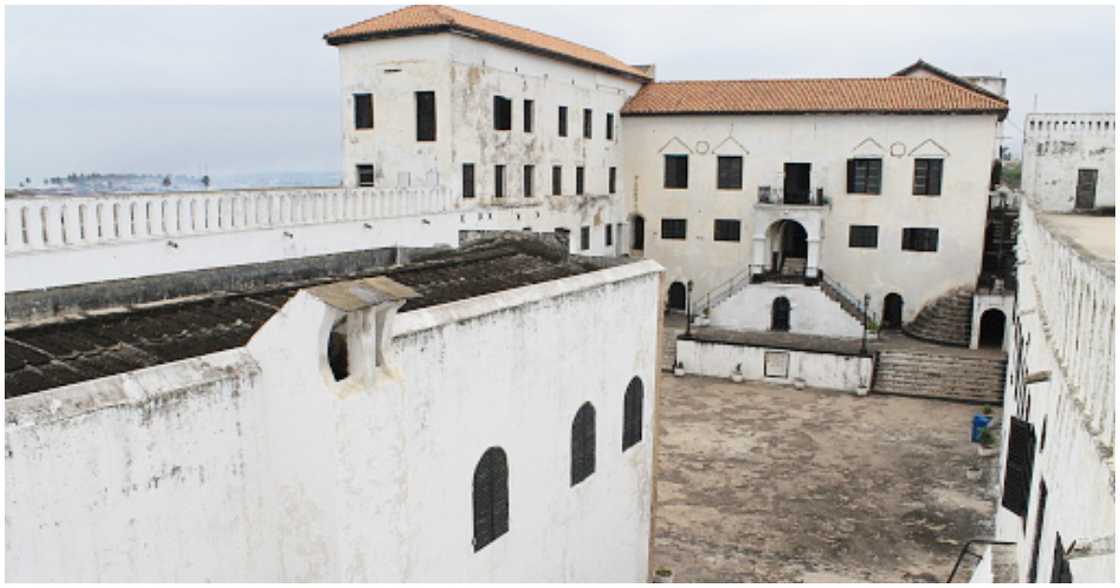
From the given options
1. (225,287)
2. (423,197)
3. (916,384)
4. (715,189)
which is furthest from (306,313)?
(715,189)

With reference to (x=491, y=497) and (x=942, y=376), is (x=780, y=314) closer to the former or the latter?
(x=942, y=376)

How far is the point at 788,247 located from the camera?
3616 centimetres

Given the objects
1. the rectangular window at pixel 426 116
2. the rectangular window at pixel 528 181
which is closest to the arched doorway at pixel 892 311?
the rectangular window at pixel 528 181

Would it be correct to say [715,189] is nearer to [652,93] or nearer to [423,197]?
[652,93]

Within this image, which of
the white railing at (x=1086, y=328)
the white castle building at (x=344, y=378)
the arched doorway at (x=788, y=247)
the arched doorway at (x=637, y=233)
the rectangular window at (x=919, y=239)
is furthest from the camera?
the arched doorway at (x=637, y=233)

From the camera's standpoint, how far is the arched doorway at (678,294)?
3503 centimetres

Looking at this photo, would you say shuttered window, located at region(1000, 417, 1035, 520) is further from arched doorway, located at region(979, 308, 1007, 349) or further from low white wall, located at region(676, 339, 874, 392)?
arched doorway, located at region(979, 308, 1007, 349)

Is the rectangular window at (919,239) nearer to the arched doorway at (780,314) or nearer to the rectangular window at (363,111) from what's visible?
the arched doorway at (780,314)

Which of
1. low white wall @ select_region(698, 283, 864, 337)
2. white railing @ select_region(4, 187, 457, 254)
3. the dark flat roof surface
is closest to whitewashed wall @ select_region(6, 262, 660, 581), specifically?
the dark flat roof surface

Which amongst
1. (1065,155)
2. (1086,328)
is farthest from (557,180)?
(1086,328)

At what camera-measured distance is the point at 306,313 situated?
6906mm

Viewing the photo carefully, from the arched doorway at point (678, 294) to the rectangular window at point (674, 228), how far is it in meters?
1.96

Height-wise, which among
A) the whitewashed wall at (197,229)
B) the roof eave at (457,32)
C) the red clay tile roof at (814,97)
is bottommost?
the whitewashed wall at (197,229)

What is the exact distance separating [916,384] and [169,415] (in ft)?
80.7
